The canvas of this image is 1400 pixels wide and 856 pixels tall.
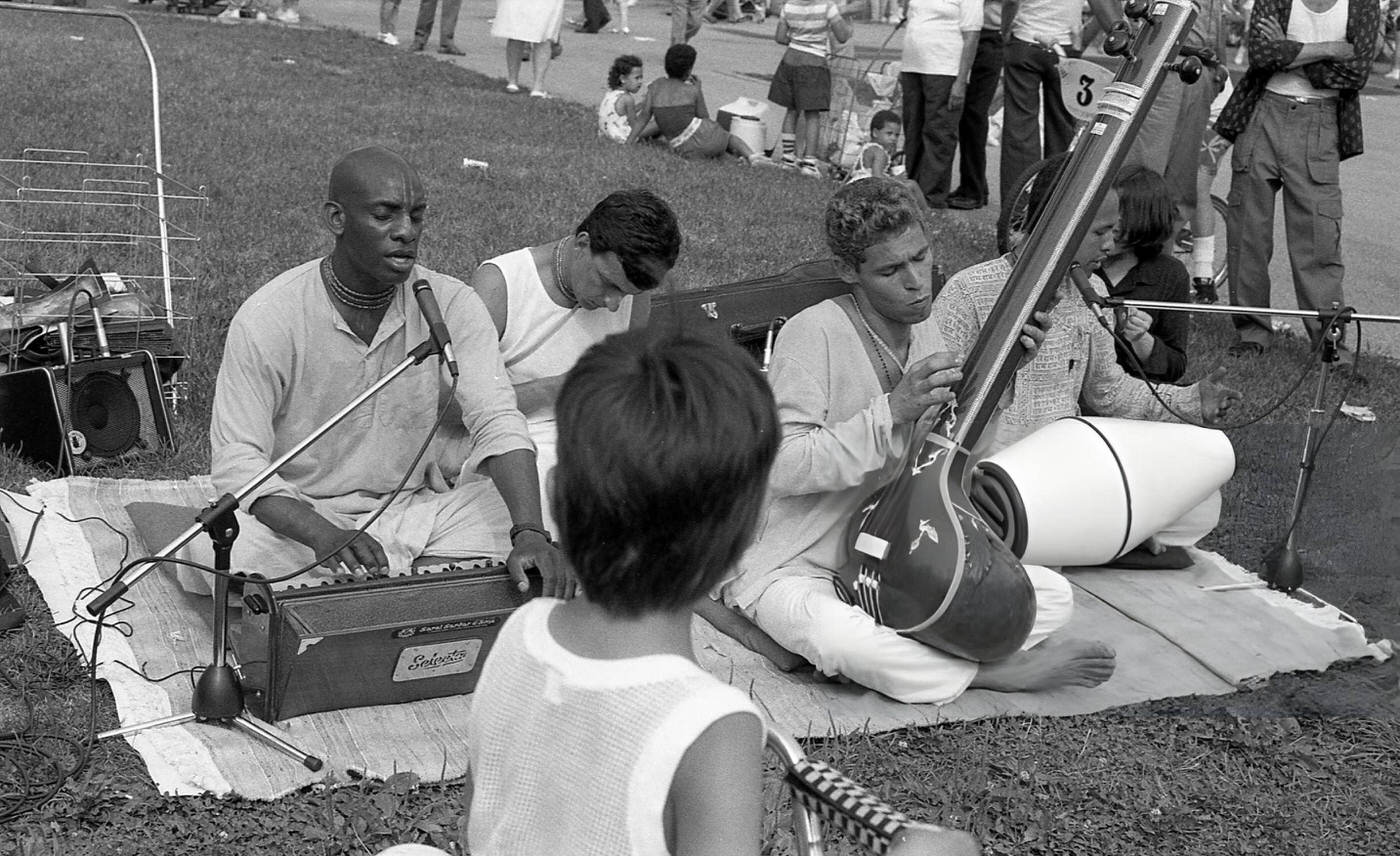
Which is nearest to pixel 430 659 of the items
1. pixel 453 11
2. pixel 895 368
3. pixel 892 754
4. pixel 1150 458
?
pixel 892 754

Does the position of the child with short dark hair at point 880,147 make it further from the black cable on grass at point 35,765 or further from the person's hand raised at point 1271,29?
the black cable on grass at point 35,765

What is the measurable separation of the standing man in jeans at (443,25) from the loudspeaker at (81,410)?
12526 millimetres

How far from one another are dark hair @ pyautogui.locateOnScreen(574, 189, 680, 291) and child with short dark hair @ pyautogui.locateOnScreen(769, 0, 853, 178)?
7.11 metres

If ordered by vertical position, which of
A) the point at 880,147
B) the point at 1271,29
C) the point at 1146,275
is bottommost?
the point at 880,147

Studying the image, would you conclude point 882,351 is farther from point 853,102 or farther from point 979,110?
point 853,102

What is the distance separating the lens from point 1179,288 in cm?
544

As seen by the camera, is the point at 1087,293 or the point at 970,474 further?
the point at 1087,293

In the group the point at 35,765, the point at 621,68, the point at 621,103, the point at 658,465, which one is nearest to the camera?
the point at 658,465

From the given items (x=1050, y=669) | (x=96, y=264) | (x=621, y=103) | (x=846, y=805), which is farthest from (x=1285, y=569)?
(x=621, y=103)

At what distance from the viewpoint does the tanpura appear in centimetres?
394

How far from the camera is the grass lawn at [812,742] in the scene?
3420 mm

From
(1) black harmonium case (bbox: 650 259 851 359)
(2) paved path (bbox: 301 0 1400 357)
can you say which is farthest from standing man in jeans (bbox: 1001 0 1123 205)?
(1) black harmonium case (bbox: 650 259 851 359)

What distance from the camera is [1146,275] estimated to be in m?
5.38

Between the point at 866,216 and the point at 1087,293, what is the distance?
3.18 feet
